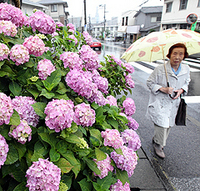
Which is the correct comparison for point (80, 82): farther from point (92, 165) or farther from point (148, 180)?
point (148, 180)

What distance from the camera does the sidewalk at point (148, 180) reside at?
2.39 meters

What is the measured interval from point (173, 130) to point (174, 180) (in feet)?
5.69

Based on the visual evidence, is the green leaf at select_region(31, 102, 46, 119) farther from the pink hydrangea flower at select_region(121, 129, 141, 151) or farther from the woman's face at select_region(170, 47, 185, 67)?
the woman's face at select_region(170, 47, 185, 67)

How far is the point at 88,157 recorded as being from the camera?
1141mm

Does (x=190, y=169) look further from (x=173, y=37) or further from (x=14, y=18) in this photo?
(x=14, y=18)

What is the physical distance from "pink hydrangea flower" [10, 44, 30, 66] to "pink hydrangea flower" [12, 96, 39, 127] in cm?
25

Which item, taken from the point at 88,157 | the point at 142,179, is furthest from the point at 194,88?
the point at 88,157

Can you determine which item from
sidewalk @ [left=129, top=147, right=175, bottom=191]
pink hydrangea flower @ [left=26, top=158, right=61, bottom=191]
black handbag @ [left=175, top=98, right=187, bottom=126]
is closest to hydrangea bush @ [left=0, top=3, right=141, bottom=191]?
pink hydrangea flower @ [left=26, top=158, right=61, bottom=191]

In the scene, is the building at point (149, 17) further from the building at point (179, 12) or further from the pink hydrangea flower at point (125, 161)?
the pink hydrangea flower at point (125, 161)

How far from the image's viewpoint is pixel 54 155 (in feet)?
3.01

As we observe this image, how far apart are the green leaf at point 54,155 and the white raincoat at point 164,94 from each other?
89.4 inches

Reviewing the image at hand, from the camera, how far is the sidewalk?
239 cm

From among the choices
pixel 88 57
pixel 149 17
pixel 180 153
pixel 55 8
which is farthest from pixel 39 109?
pixel 149 17

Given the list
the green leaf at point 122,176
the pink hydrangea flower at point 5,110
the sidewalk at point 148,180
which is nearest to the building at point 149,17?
the sidewalk at point 148,180
